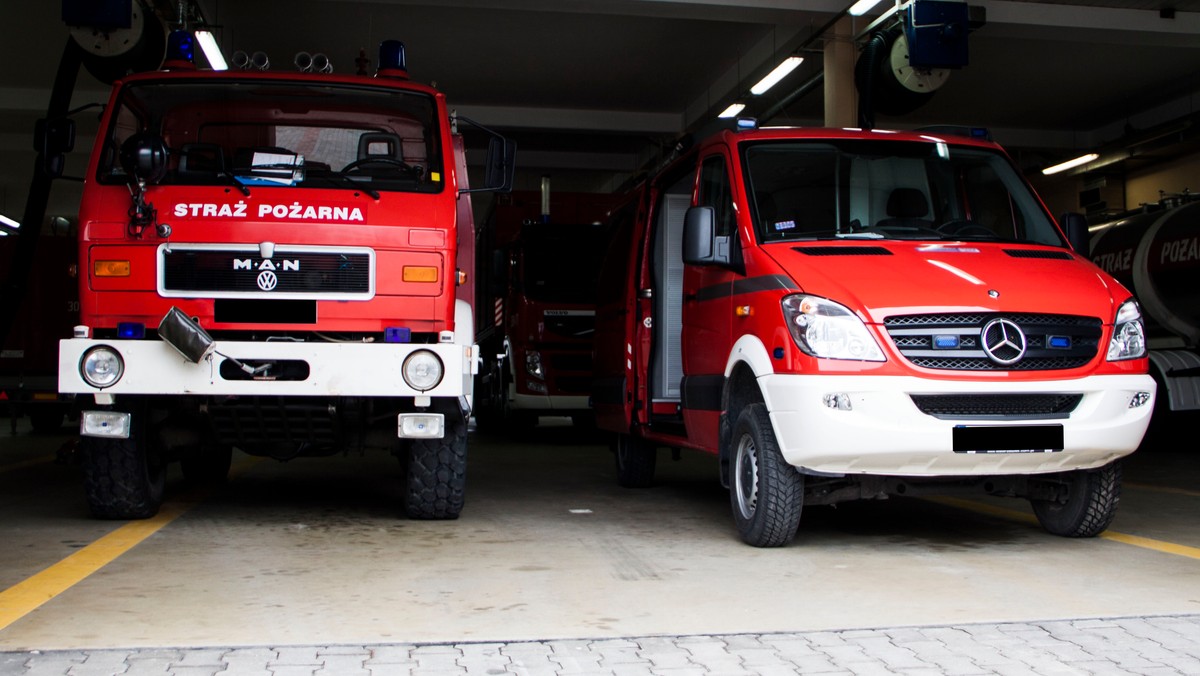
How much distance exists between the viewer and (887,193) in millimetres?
7047

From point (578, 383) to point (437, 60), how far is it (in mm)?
7970

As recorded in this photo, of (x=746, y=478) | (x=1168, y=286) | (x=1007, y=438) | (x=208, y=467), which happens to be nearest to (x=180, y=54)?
(x=208, y=467)

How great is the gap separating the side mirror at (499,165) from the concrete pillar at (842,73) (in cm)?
964

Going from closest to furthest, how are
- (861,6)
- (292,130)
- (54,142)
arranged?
(54,142)
(292,130)
(861,6)

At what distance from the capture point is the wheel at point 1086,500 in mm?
6395

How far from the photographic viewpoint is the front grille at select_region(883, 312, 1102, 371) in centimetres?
576

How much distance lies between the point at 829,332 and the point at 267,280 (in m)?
3.07

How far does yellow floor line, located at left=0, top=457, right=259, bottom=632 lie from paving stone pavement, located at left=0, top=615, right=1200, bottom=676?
87 cm

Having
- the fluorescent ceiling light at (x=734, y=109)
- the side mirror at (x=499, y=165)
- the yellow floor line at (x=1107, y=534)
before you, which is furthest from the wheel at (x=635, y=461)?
the fluorescent ceiling light at (x=734, y=109)

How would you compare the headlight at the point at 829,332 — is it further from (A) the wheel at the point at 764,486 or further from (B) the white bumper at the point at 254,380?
(B) the white bumper at the point at 254,380

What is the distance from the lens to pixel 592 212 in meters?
16.6

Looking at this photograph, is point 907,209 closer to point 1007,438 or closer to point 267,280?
point 1007,438

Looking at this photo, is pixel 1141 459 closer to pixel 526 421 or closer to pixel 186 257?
pixel 526 421

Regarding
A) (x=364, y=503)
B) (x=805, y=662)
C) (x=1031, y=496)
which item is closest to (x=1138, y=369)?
(x=1031, y=496)
